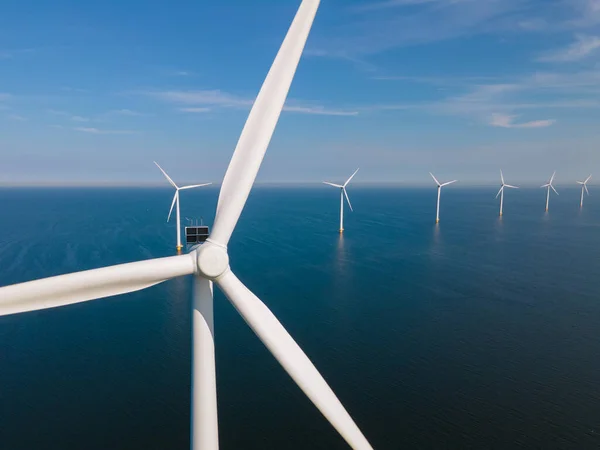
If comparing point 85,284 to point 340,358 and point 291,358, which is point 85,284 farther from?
point 340,358

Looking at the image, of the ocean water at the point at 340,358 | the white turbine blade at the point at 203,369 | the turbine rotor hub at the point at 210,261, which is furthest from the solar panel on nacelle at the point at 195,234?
the ocean water at the point at 340,358

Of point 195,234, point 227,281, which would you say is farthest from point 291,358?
point 195,234

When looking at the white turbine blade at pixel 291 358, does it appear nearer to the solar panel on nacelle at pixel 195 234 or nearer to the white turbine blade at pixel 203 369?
the white turbine blade at pixel 203 369

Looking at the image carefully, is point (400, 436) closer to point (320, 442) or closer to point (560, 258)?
point (320, 442)

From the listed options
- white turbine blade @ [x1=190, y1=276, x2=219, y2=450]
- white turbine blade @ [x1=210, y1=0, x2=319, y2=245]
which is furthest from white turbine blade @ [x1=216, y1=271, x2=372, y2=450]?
white turbine blade @ [x1=210, y1=0, x2=319, y2=245]

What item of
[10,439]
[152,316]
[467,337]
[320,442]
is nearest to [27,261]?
[152,316]

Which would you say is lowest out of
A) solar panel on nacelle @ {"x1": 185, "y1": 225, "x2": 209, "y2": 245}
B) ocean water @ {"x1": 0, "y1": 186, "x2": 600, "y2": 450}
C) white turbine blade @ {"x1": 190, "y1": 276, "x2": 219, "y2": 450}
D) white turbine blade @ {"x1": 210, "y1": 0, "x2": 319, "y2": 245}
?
ocean water @ {"x1": 0, "y1": 186, "x2": 600, "y2": 450}

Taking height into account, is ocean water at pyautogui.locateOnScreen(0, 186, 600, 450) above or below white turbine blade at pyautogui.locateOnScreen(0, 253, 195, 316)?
below

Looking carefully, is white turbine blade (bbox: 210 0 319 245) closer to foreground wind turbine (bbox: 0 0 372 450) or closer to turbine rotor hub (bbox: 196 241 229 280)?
foreground wind turbine (bbox: 0 0 372 450)
